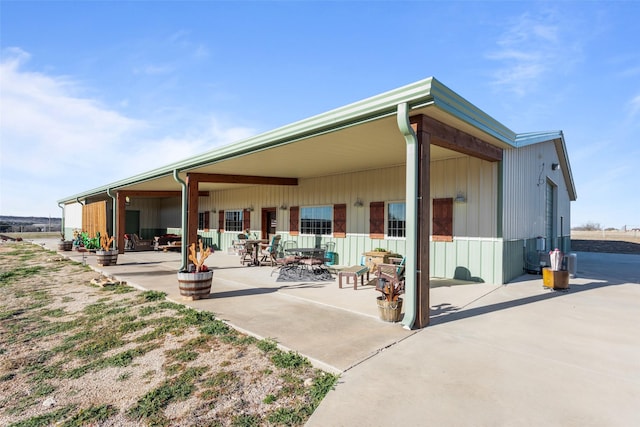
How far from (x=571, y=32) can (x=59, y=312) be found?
Result: 1056cm

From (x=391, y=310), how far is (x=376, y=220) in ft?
16.1

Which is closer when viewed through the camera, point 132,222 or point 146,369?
point 146,369

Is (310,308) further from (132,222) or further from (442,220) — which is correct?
(132,222)

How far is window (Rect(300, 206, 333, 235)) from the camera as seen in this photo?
33.8ft

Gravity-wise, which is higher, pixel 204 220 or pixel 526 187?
pixel 526 187

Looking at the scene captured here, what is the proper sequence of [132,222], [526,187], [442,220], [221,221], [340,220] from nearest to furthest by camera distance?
1. [442,220]
2. [526,187]
3. [340,220]
4. [221,221]
5. [132,222]

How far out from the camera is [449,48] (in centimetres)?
743

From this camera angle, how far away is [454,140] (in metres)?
4.95

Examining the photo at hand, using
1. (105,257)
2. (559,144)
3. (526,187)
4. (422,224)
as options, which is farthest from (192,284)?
(559,144)

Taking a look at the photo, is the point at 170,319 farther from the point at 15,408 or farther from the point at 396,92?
the point at 396,92

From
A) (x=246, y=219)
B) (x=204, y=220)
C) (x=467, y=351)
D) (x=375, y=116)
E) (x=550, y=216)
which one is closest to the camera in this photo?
(x=467, y=351)

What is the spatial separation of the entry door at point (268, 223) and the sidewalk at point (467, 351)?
20.8 ft

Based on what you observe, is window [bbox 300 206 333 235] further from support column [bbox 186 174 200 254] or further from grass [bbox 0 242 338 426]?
grass [bbox 0 242 338 426]

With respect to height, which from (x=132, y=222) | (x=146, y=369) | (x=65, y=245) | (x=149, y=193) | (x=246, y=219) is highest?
(x=149, y=193)
